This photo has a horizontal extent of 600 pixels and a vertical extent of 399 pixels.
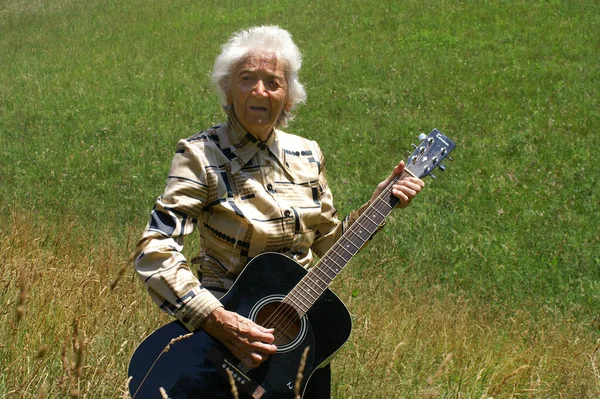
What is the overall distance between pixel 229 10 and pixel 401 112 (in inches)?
314

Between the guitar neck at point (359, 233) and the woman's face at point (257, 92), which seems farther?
the woman's face at point (257, 92)

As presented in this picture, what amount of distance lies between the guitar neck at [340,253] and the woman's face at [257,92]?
0.50 meters

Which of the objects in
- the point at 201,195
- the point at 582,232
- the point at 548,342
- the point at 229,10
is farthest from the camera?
the point at 229,10

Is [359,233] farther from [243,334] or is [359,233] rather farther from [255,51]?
[255,51]

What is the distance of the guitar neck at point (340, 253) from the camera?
2.69m

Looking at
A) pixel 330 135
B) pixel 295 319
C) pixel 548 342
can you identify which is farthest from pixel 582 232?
pixel 295 319

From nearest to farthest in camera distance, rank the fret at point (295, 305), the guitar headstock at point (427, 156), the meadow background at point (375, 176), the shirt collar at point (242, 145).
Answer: the fret at point (295, 305)
the shirt collar at point (242, 145)
the guitar headstock at point (427, 156)
the meadow background at point (375, 176)

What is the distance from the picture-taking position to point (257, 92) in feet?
9.42

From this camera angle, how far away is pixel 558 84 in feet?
39.1

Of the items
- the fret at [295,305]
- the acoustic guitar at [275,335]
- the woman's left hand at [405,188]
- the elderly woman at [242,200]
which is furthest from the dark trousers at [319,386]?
the woman's left hand at [405,188]

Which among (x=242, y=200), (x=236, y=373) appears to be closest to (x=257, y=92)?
(x=242, y=200)

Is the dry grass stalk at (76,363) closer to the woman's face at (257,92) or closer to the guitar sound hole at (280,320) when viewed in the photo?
the guitar sound hole at (280,320)

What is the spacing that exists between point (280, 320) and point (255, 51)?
103 centimetres

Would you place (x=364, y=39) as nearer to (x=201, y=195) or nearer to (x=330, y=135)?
(x=330, y=135)
